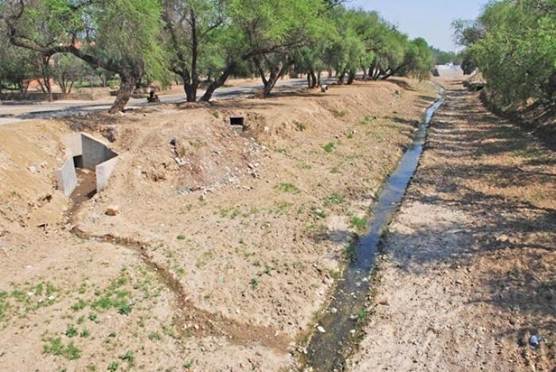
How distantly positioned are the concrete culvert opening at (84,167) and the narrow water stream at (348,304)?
29.2 feet

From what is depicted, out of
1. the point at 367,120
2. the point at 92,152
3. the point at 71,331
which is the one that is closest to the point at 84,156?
the point at 92,152

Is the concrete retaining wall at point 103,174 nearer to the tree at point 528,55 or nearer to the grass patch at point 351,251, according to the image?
the grass patch at point 351,251

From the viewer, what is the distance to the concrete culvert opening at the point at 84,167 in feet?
51.7

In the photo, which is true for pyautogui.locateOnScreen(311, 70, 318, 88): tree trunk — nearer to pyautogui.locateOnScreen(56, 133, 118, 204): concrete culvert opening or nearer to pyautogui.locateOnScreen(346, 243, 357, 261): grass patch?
pyautogui.locateOnScreen(56, 133, 118, 204): concrete culvert opening

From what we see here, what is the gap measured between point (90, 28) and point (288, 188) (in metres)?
10.6

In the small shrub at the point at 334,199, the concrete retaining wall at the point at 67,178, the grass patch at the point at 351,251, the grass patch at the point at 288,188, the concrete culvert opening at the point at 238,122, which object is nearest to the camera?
the grass patch at the point at 351,251

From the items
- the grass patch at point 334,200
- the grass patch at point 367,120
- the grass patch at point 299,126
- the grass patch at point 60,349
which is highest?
the grass patch at point 299,126

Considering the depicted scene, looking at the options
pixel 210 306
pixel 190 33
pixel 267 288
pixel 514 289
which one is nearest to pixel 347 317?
pixel 267 288

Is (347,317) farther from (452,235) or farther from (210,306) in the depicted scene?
(452,235)

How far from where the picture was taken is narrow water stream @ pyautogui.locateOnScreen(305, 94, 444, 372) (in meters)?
8.69

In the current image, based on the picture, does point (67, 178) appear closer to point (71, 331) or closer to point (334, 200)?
point (71, 331)

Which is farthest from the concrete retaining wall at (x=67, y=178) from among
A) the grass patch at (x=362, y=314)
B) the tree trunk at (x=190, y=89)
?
the tree trunk at (x=190, y=89)

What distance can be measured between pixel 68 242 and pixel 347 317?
7323 mm

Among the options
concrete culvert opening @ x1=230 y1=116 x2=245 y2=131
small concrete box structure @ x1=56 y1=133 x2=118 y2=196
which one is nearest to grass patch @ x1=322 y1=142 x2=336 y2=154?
concrete culvert opening @ x1=230 y1=116 x2=245 y2=131
